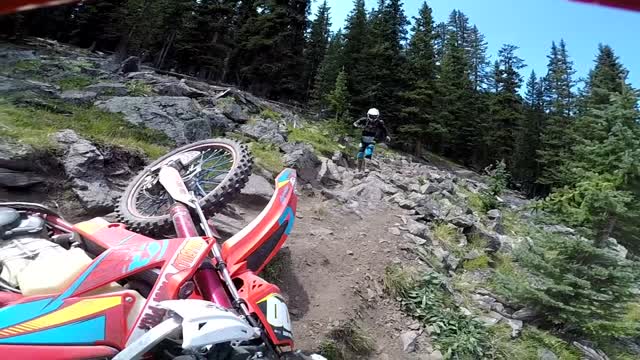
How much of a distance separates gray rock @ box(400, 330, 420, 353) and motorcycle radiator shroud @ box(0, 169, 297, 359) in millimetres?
2527

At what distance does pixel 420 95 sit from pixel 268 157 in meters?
28.9

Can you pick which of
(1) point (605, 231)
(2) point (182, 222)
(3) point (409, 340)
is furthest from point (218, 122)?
(1) point (605, 231)

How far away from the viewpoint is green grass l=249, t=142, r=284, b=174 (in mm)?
9094

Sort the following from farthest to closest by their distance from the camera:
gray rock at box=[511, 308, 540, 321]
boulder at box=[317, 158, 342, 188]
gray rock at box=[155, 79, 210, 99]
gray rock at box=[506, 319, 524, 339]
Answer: gray rock at box=[155, 79, 210, 99] < boulder at box=[317, 158, 342, 188] < gray rock at box=[511, 308, 540, 321] < gray rock at box=[506, 319, 524, 339]

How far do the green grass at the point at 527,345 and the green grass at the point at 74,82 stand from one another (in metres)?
10.2

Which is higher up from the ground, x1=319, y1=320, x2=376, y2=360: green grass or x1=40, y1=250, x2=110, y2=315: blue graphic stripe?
x1=40, y1=250, x2=110, y2=315: blue graphic stripe

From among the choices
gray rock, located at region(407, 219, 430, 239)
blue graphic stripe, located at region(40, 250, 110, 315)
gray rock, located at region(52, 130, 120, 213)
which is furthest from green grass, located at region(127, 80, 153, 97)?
blue graphic stripe, located at region(40, 250, 110, 315)

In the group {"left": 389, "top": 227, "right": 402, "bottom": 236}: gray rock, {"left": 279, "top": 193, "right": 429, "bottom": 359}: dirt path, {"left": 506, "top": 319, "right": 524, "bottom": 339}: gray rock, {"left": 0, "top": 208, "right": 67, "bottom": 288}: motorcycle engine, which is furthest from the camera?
{"left": 389, "top": 227, "right": 402, "bottom": 236}: gray rock

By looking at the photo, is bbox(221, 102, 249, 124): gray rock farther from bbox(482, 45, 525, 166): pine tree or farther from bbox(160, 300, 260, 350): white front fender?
bbox(482, 45, 525, 166): pine tree

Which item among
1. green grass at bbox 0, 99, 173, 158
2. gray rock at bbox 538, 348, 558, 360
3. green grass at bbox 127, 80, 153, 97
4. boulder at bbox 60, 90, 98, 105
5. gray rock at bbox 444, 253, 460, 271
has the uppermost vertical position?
green grass at bbox 127, 80, 153, 97

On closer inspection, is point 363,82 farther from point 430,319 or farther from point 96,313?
point 96,313

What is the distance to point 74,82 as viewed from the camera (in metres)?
11.6

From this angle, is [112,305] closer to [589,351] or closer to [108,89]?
[589,351]

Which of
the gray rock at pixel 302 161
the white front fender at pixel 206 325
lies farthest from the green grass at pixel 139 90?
the white front fender at pixel 206 325
